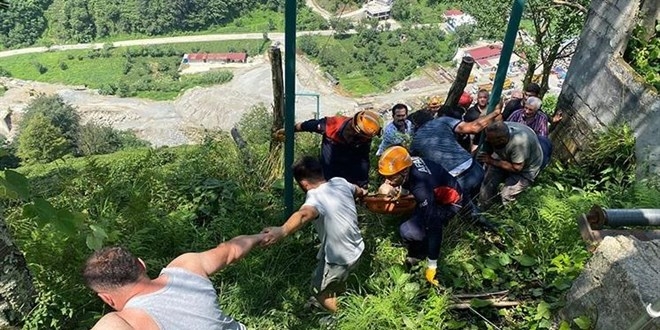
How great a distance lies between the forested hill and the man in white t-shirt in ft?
215

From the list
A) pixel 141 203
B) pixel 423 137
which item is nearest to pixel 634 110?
pixel 423 137

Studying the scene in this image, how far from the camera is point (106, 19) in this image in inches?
2672

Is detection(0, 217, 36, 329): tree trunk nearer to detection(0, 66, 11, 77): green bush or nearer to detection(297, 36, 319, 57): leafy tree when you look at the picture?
detection(297, 36, 319, 57): leafy tree

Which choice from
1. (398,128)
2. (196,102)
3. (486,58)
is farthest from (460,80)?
(196,102)

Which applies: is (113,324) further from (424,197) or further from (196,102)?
(196,102)

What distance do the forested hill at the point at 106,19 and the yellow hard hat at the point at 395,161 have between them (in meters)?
65.5

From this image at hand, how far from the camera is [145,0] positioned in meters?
67.7

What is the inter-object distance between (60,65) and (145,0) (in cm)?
1426

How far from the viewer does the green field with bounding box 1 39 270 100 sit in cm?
5753

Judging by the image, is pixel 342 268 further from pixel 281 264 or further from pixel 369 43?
pixel 369 43

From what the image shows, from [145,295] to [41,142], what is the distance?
3105 centimetres

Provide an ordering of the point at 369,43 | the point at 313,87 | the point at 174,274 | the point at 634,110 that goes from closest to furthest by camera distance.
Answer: the point at 174,274 < the point at 634,110 < the point at 313,87 < the point at 369,43

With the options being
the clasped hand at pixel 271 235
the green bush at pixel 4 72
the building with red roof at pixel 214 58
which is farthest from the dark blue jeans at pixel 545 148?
the green bush at pixel 4 72

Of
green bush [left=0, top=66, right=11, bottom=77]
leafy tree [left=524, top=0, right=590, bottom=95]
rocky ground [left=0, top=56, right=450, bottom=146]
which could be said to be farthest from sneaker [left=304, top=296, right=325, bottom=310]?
green bush [left=0, top=66, right=11, bottom=77]
